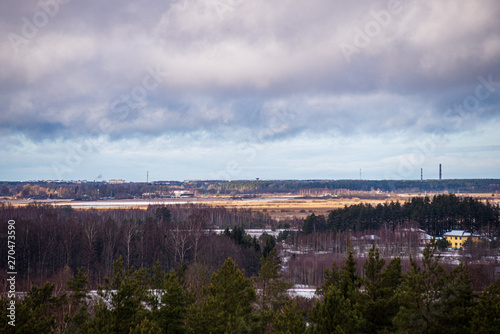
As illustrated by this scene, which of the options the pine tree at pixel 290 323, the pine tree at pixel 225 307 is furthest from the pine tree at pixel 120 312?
the pine tree at pixel 290 323

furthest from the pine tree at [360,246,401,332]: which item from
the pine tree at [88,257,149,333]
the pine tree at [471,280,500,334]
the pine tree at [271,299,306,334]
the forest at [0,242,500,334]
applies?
the pine tree at [88,257,149,333]

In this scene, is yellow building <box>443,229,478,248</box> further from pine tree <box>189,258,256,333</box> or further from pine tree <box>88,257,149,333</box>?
pine tree <box>88,257,149,333</box>

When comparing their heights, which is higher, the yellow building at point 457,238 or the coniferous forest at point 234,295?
the coniferous forest at point 234,295

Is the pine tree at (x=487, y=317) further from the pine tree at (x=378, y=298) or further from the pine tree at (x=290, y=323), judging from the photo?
the pine tree at (x=290, y=323)

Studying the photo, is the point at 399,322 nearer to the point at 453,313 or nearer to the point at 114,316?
the point at 453,313

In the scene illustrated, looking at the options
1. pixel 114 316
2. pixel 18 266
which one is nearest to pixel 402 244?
pixel 18 266

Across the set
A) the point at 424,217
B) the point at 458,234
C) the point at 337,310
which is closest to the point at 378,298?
the point at 337,310

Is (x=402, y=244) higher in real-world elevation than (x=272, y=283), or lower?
lower

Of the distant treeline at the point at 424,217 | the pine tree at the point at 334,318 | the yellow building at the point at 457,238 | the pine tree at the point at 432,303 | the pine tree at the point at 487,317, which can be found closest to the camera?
the pine tree at the point at 487,317
